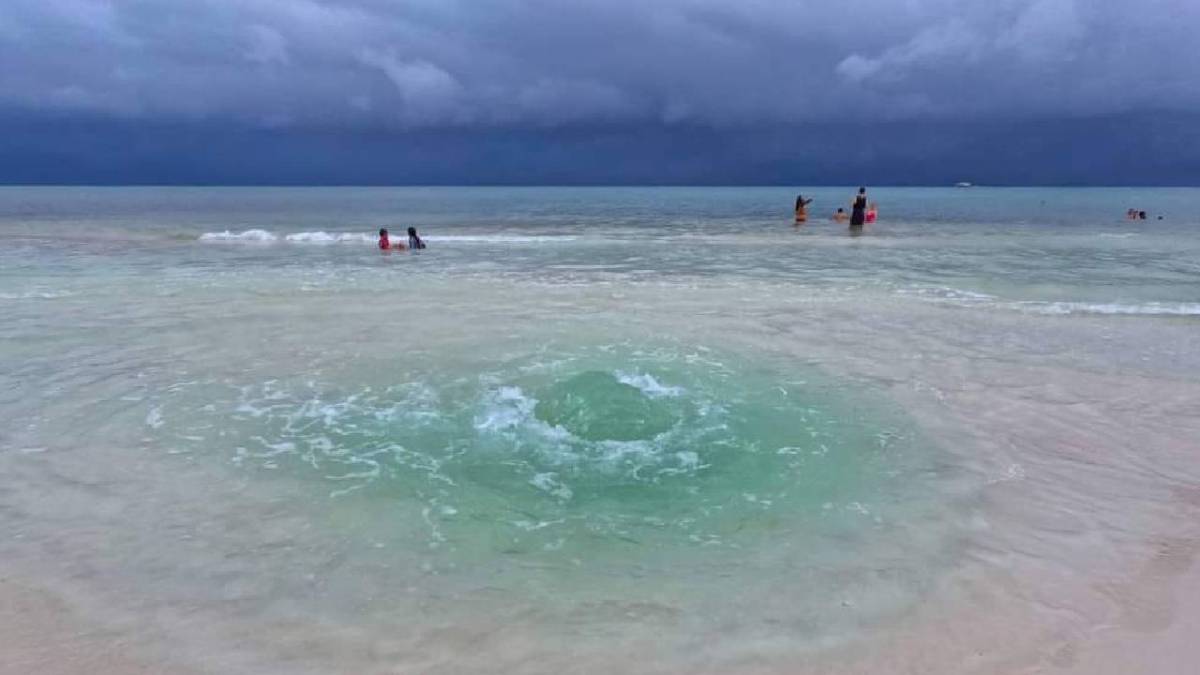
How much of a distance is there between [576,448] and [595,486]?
97cm

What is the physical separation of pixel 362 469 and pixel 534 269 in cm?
1800

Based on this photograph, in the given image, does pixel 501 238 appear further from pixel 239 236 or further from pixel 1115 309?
pixel 1115 309

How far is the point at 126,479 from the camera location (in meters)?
7.37

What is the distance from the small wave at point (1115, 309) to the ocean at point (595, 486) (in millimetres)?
247

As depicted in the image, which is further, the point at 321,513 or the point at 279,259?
the point at 279,259

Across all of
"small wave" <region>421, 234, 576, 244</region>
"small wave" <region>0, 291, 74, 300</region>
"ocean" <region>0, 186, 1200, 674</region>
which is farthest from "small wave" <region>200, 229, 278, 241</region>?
"ocean" <region>0, 186, 1200, 674</region>

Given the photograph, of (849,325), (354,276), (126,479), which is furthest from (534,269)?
(126,479)

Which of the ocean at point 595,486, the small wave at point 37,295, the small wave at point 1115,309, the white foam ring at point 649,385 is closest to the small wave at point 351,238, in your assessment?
the small wave at point 37,295

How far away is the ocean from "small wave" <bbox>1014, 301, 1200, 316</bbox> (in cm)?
25

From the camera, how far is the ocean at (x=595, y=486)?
5.02m

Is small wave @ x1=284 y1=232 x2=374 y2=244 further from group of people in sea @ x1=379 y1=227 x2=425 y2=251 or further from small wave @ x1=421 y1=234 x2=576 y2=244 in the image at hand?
group of people in sea @ x1=379 y1=227 x2=425 y2=251

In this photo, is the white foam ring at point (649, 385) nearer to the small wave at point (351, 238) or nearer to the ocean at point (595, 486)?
the ocean at point (595, 486)

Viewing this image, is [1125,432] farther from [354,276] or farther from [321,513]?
[354,276]

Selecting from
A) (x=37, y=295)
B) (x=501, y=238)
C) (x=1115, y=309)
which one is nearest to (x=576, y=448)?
(x=1115, y=309)
